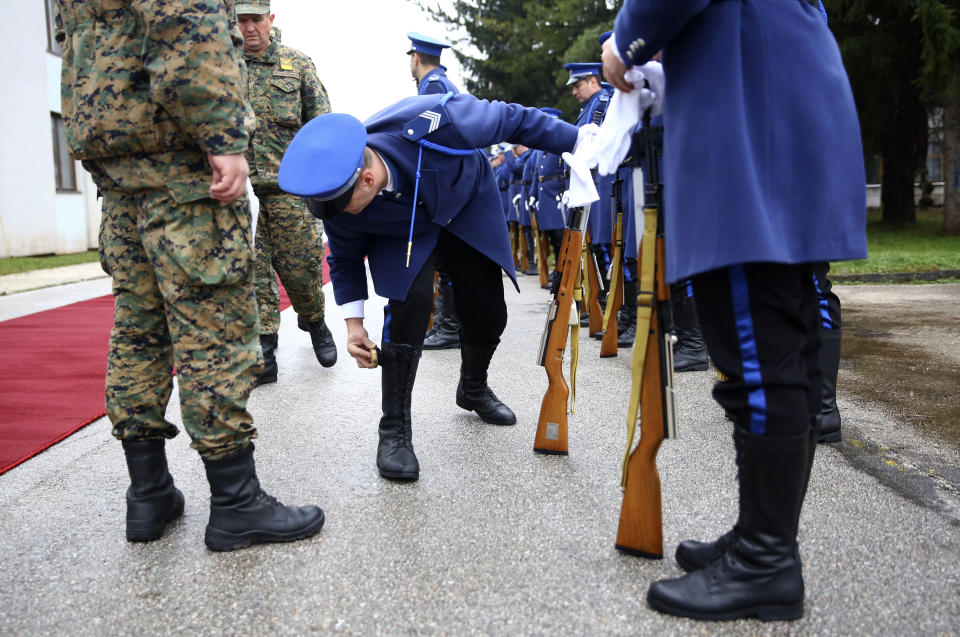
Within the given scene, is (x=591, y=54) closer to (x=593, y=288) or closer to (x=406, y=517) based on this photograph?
(x=593, y=288)

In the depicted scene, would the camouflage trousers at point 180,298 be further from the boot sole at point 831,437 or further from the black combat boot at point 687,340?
the black combat boot at point 687,340

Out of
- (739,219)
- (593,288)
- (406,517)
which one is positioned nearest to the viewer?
(739,219)

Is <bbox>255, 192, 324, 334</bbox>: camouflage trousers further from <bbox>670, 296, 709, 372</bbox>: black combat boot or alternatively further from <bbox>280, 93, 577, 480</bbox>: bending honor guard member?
<bbox>670, 296, 709, 372</bbox>: black combat boot

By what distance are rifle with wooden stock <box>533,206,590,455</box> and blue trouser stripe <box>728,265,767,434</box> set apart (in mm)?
1212

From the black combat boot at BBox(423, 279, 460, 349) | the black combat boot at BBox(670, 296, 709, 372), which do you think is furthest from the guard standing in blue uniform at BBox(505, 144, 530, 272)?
the black combat boot at BBox(670, 296, 709, 372)

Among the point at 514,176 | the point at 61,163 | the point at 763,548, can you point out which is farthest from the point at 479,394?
the point at 61,163

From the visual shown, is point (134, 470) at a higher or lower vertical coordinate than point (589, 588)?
higher

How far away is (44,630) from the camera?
184 centimetres

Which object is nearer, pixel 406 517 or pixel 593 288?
pixel 406 517

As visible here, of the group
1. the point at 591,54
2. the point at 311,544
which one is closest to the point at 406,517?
the point at 311,544

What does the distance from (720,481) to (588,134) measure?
4.23 ft

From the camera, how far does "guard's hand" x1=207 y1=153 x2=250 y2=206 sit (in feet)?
6.82

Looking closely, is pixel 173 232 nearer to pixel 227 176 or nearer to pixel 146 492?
pixel 227 176

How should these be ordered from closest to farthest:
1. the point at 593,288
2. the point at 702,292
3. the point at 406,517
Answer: the point at 702,292 < the point at 406,517 < the point at 593,288
